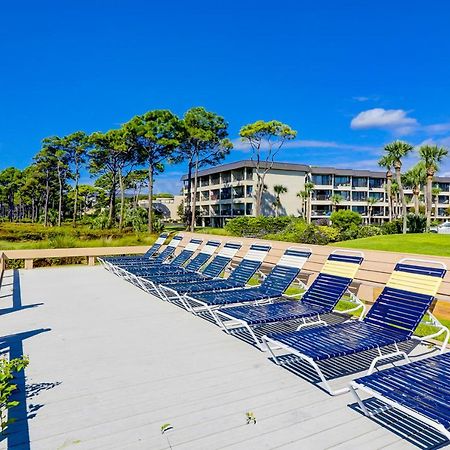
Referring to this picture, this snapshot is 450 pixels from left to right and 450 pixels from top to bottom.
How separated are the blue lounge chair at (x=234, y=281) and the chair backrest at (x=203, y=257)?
1119 mm

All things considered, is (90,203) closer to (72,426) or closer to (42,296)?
(42,296)

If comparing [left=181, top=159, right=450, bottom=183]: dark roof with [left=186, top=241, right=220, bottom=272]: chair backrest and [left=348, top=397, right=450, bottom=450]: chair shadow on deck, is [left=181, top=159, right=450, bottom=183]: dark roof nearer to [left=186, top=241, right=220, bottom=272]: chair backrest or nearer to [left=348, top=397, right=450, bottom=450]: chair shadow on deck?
[left=186, top=241, right=220, bottom=272]: chair backrest

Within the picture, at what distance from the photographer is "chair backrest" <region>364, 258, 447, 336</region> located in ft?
13.0

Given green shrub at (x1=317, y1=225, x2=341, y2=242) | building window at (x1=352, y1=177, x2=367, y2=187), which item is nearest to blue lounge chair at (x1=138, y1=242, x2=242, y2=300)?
green shrub at (x1=317, y1=225, x2=341, y2=242)

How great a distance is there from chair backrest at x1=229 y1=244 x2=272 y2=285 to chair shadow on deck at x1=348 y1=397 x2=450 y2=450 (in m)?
3.85

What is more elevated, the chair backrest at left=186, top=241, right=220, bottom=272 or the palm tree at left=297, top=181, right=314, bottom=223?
the palm tree at left=297, top=181, right=314, bottom=223

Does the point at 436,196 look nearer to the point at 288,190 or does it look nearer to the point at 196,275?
the point at 288,190

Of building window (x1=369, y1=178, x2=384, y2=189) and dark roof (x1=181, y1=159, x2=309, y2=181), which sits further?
building window (x1=369, y1=178, x2=384, y2=189)

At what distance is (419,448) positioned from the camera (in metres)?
2.46

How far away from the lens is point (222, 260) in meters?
7.98

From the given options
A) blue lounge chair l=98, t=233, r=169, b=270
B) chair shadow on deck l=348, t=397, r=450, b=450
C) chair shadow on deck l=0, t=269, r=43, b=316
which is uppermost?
blue lounge chair l=98, t=233, r=169, b=270

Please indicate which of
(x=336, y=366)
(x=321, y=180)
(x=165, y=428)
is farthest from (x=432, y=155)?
(x=165, y=428)

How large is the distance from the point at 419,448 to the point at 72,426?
7.55 feet

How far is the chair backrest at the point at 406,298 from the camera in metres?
3.97
